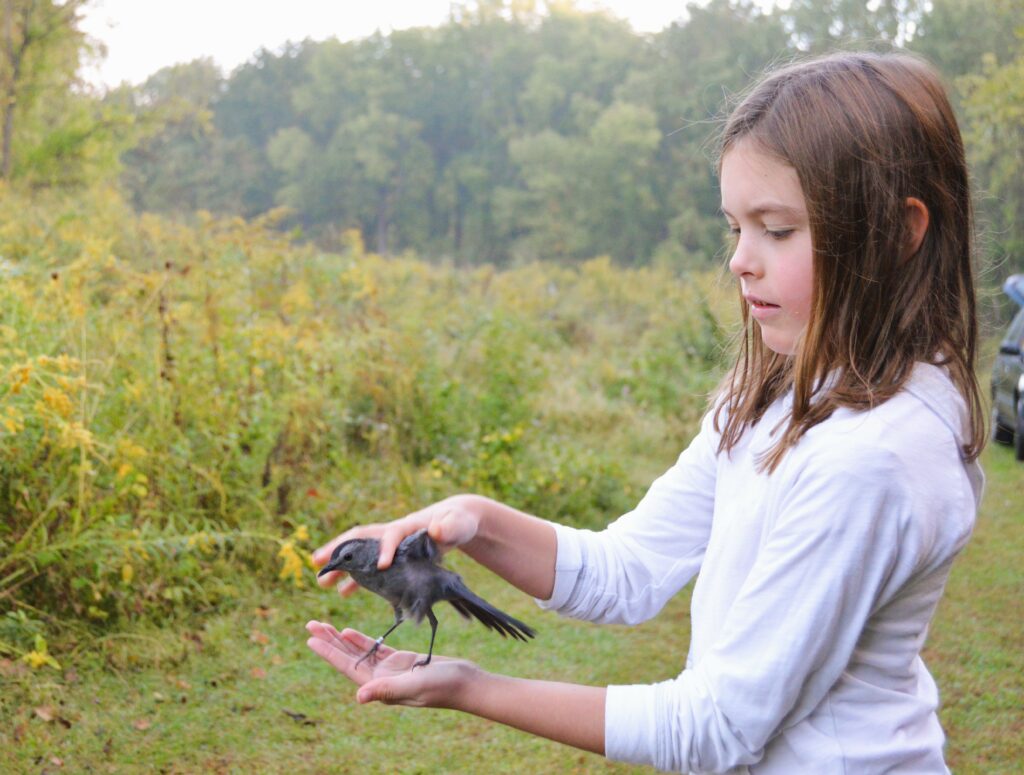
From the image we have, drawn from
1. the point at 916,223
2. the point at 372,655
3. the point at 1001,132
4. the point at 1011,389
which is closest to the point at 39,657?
the point at 372,655

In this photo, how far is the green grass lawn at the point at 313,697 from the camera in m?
3.54

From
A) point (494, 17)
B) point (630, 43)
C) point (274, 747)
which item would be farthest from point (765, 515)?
point (494, 17)

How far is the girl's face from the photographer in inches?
59.9

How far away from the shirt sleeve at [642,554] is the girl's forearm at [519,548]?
21 mm

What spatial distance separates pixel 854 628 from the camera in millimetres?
1388

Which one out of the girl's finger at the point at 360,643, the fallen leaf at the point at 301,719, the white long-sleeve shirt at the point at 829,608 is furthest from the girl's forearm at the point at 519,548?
the fallen leaf at the point at 301,719

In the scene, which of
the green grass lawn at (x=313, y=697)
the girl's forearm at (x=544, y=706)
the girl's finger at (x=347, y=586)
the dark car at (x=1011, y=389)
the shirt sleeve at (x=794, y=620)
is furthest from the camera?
the dark car at (x=1011, y=389)

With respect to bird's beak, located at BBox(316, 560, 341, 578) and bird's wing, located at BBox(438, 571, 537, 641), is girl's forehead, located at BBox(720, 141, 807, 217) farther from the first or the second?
bird's beak, located at BBox(316, 560, 341, 578)

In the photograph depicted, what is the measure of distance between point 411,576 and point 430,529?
8 centimetres

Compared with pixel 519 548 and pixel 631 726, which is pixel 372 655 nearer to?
pixel 519 548

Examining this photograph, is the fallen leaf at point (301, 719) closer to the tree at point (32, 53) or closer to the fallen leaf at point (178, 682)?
the fallen leaf at point (178, 682)

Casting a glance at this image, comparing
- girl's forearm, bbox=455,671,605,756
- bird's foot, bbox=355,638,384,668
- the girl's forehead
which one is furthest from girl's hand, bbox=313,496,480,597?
the girl's forehead

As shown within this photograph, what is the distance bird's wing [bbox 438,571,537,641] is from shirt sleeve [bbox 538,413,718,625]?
216 millimetres

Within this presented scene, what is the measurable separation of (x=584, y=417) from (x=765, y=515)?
8547 millimetres
